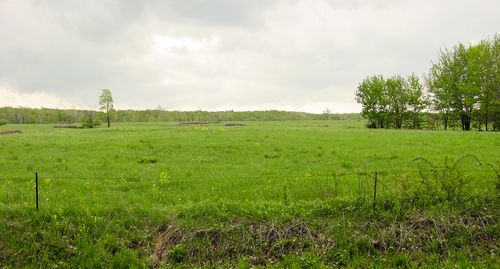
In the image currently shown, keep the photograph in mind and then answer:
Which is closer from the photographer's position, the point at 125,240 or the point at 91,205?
the point at 125,240

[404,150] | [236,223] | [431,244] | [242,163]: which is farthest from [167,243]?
[404,150]

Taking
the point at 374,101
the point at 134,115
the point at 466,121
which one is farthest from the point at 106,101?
the point at 466,121

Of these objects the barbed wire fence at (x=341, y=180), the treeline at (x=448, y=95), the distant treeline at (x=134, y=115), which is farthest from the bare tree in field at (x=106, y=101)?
the barbed wire fence at (x=341, y=180)

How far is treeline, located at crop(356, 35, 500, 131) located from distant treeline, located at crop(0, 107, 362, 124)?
62621 millimetres

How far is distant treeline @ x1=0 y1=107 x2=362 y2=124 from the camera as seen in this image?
4572 inches

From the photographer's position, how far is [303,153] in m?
24.9

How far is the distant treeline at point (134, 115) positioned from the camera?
116 meters

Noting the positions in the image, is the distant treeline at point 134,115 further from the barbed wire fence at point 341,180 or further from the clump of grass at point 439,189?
the clump of grass at point 439,189

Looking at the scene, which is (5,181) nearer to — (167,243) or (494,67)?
(167,243)

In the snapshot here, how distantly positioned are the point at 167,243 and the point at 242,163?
12.0 meters

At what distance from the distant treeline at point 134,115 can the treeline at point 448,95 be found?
62.6m

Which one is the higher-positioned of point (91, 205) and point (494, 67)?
point (494, 67)

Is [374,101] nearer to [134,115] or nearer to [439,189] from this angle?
[439,189]

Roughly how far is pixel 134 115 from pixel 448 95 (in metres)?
101
